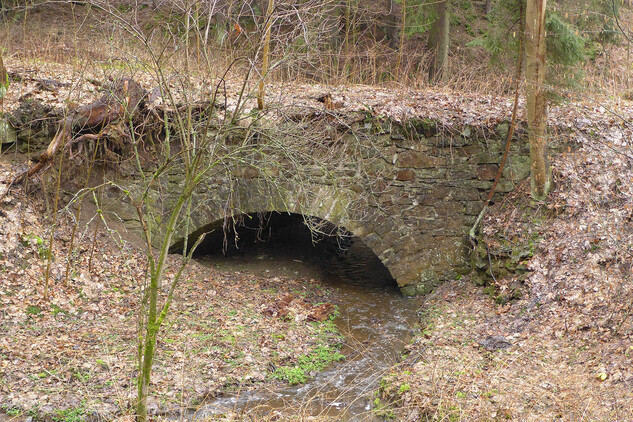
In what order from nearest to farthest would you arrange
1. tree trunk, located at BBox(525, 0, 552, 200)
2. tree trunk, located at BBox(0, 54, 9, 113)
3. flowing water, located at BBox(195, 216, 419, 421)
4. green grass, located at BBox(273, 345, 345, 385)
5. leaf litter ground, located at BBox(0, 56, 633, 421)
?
leaf litter ground, located at BBox(0, 56, 633, 421) → flowing water, located at BBox(195, 216, 419, 421) → green grass, located at BBox(273, 345, 345, 385) → tree trunk, located at BBox(525, 0, 552, 200) → tree trunk, located at BBox(0, 54, 9, 113)

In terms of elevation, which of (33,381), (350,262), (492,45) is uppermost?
(492,45)

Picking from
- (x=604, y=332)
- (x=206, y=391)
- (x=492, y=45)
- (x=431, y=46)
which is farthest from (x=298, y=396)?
(x=431, y=46)

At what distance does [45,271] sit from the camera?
623 centimetres

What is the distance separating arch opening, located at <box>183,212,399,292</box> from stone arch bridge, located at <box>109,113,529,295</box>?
2.33ft

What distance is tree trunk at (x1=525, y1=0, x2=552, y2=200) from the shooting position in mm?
6441

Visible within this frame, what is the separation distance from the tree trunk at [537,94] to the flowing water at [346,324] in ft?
8.15

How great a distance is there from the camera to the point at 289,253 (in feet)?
33.8

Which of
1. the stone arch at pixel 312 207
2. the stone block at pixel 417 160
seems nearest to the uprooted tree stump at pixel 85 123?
the stone arch at pixel 312 207

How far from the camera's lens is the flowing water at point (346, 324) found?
4.70 meters

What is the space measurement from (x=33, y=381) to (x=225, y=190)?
381 centimetres

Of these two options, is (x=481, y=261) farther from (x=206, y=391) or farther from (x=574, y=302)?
(x=206, y=391)

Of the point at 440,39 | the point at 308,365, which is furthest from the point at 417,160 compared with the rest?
the point at 440,39

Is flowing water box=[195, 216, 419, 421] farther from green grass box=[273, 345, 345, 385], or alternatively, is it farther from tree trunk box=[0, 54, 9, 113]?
tree trunk box=[0, 54, 9, 113]

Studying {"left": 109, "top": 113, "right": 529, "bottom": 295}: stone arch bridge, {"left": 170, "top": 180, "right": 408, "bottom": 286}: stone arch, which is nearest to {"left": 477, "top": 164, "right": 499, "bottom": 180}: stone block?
{"left": 109, "top": 113, "right": 529, "bottom": 295}: stone arch bridge
